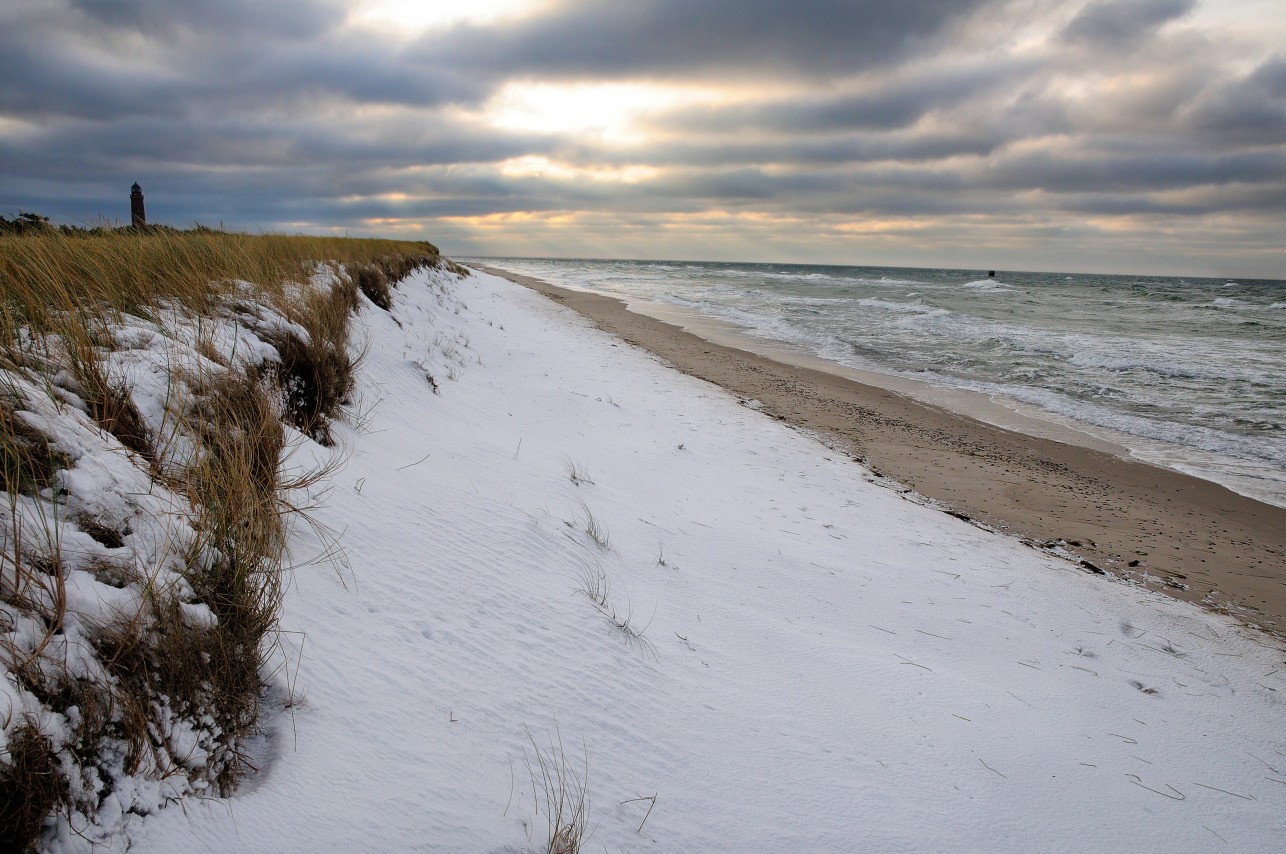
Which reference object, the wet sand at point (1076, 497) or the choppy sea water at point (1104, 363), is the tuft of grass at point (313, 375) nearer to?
the wet sand at point (1076, 497)

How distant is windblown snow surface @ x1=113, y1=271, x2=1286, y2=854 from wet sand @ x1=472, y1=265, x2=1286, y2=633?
0.59 m

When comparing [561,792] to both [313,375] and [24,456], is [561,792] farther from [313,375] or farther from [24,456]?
[313,375]

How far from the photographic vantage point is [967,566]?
14.3ft

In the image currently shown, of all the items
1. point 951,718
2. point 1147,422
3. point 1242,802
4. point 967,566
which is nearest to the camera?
point 1242,802

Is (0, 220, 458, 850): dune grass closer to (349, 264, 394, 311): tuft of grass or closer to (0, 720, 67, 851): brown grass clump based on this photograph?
(0, 720, 67, 851): brown grass clump

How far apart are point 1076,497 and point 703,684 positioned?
535cm

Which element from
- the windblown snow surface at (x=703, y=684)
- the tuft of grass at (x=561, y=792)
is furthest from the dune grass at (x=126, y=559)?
the tuft of grass at (x=561, y=792)

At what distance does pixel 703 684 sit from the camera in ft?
8.55

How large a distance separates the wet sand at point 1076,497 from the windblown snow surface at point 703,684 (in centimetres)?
59

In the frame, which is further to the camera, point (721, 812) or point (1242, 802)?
point (1242, 802)

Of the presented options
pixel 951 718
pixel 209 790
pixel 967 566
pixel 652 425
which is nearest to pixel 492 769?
pixel 209 790

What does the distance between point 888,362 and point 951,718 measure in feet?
38.7

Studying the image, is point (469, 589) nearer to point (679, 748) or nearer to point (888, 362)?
point (679, 748)

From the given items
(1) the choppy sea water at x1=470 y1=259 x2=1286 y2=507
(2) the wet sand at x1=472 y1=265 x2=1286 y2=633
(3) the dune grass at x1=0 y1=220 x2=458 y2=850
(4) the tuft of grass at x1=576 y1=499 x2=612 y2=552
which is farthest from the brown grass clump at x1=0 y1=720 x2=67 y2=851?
(1) the choppy sea water at x1=470 y1=259 x2=1286 y2=507
